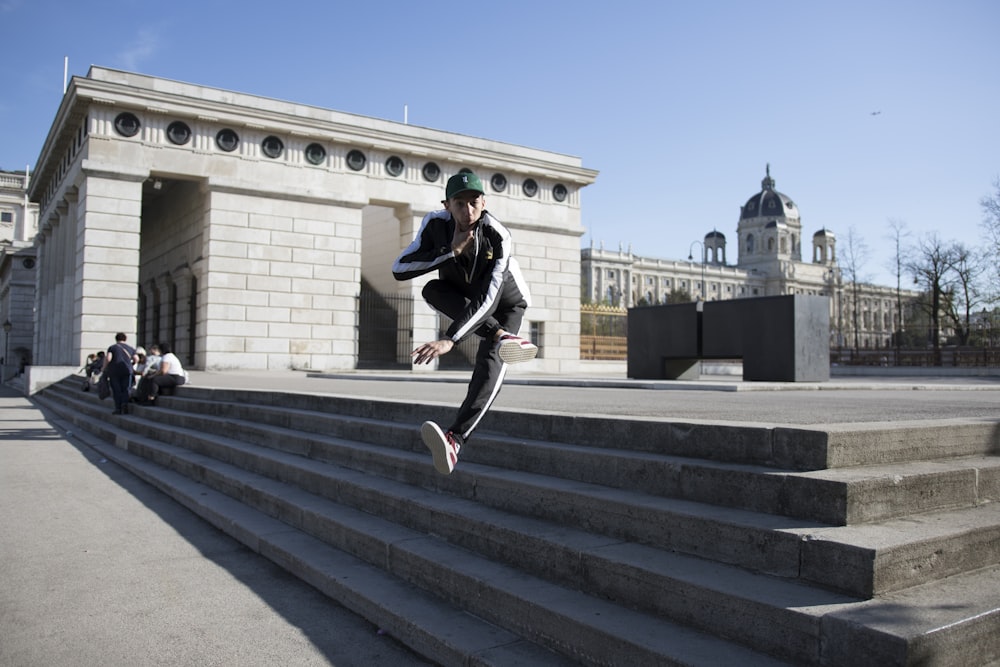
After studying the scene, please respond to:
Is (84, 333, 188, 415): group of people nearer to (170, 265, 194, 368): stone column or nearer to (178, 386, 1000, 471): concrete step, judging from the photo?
(178, 386, 1000, 471): concrete step

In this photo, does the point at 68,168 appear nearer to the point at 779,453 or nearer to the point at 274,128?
the point at 274,128

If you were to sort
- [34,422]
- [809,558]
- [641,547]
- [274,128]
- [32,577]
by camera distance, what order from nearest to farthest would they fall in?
[809,558] → [641,547] → [32,577] → [34,422] → [274,128]

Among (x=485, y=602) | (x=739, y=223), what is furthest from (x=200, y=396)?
(x=739, y=223)

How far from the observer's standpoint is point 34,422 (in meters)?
15.5

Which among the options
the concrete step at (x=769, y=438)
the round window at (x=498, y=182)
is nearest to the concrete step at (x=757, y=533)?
the concrete step at (x=769, y=438)

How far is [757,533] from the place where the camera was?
3.12m

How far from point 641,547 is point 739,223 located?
158m

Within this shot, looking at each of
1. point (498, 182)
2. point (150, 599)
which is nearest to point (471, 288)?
point (150, 599)

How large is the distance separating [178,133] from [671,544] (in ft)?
79.2

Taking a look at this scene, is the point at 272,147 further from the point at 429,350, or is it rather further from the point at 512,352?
the point at 429,350

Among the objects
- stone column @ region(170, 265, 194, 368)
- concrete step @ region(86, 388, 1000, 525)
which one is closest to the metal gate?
stone column @ region(170, 265, 194, 368)

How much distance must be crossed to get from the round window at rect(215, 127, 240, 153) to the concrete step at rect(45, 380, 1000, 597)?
21.9 metres

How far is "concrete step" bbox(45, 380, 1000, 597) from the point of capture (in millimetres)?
2785

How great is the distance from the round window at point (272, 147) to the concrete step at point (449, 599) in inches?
815
